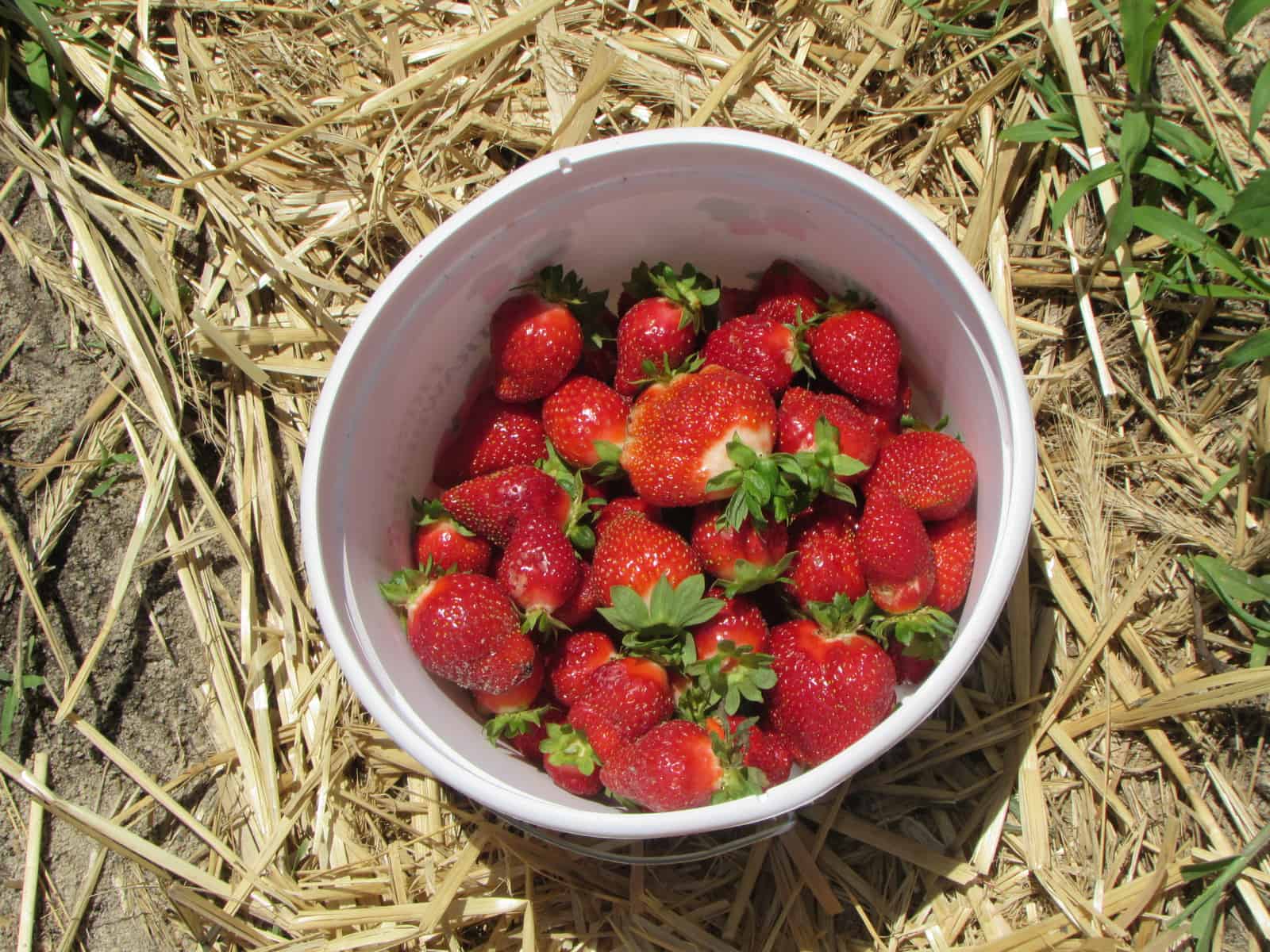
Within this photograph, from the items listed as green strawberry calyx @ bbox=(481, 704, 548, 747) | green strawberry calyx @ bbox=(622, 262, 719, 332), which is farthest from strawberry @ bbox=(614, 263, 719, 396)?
green strawberry calyx @ bbox=(481, 704, 548, 747)

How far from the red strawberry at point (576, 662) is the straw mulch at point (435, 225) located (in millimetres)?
368

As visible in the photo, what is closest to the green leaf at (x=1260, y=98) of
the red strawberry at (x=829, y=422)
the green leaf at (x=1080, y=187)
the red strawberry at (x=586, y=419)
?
the green leaf at (x=1080, y=187)

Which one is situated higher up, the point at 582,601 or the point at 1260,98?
the point at 1260,98

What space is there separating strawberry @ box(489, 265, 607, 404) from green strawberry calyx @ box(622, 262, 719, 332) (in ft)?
0.32

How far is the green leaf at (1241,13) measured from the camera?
1438mm

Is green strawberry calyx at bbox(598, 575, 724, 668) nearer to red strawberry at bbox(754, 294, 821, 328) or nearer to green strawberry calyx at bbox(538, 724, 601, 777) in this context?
green strawberry calyx at bbox(538, 724, 601, 777)

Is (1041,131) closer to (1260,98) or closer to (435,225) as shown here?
(1260,98)

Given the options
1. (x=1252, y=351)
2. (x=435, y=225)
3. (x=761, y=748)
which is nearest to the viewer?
(x=761, y=748)

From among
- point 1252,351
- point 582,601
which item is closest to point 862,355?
point 582,601

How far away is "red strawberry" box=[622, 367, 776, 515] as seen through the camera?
4.23 feet

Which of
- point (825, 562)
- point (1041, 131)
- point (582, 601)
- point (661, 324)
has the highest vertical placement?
point (1041, 131)

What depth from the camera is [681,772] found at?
3.91 feet

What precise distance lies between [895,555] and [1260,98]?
2.90 ft

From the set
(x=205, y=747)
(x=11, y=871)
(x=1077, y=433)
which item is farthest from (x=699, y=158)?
(x=11, y=871)
